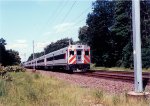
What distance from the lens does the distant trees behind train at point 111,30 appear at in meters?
60.9

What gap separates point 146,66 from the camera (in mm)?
42438

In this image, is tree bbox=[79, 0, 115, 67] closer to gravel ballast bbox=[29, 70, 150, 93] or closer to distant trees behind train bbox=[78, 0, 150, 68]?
distant trees behind train bbox=[78, 0, 150, 68]

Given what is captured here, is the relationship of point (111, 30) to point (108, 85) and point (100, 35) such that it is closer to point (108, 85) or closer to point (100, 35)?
point (100, 35)

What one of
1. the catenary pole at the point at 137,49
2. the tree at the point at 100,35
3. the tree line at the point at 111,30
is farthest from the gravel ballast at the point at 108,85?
A: the tree at the point at 100,35

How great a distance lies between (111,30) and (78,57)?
3405 centimetres

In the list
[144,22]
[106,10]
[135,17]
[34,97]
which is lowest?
[34,97]

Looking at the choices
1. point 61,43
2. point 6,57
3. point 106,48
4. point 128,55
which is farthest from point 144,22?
point 61,43

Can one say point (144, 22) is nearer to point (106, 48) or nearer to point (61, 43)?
point (106, 48)

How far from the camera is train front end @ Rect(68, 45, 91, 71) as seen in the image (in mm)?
35250

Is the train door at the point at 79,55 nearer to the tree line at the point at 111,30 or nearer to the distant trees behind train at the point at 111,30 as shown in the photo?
the tree line at the point at 111,30

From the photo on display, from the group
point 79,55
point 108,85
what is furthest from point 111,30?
point 108,85

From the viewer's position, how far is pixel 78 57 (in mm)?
35719

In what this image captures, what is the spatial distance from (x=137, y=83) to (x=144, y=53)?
1289 inches

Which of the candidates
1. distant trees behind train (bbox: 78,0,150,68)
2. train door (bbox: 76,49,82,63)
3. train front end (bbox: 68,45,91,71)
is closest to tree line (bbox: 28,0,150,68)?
distant trees behind train (bbox: 78,0,150,68)
